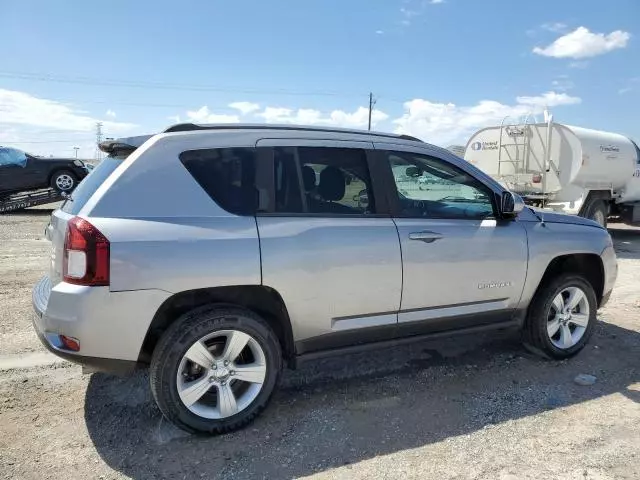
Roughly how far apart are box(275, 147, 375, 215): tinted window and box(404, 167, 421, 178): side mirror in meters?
0.39

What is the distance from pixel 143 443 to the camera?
310cm

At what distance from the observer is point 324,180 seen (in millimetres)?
3477

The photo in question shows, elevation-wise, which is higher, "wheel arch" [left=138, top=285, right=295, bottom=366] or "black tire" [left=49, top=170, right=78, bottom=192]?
"black tire" [left=49, top=170, right=78, bottom=192]

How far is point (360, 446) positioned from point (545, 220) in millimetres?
2497

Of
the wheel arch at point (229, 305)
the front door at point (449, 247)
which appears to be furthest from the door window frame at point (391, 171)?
the wheel arch at point (229, 305)

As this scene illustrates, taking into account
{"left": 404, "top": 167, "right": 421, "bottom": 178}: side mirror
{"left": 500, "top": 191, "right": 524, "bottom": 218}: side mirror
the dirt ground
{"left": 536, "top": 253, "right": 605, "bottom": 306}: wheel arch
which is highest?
{"left": 404, "top": 167, "right": 421, "bottom": 178}: side mirror

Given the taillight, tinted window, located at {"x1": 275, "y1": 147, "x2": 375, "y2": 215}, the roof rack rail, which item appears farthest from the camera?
tinted window, located at {"x1": 275, "y1": 147, "x2": 375, "y2": 215}

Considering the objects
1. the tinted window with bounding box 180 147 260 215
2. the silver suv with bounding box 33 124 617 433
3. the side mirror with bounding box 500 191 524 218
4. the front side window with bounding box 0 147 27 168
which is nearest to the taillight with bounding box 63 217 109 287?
the silver suv with bounding box 33 124 617 433

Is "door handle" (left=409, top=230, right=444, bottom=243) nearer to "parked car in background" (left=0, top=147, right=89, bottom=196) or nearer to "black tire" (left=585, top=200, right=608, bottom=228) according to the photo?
"black tire" (left=585, top=200, right=608, bottom=228)

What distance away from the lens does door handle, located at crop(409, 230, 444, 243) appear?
3.59 m

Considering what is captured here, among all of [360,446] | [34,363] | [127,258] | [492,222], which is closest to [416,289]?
[492,222]

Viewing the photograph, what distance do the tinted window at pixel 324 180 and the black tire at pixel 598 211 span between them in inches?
378

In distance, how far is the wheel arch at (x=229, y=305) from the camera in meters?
3.05

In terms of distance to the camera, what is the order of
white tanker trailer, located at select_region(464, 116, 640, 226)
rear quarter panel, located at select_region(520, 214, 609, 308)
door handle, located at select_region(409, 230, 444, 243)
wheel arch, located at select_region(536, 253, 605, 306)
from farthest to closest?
white tanker trailer, located at select_region(464, 116, 640, 226) → wheel arch, located at select_region(536, 253, 605, 306) → rear quarter panel, located at select_region(520, 214, 609, 308) → door handle, located at select_region(409, 230, 444, 243)
